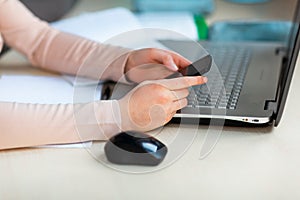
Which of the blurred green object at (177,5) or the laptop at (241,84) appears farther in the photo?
the blurred green object at (177,5)

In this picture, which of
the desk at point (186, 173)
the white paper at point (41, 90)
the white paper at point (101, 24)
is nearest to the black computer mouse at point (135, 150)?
the desk at point (186, 173)

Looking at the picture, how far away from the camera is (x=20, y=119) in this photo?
0.75 m

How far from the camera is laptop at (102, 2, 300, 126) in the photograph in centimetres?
78

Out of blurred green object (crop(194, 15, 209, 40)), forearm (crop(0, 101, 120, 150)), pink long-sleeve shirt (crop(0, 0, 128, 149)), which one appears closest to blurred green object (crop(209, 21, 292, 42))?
blurred green object (crop(194, 15, 209, 40))

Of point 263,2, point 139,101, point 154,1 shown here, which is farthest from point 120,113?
point 263,2

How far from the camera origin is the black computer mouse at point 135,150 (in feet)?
2.32

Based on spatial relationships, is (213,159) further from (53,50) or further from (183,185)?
(53,50)

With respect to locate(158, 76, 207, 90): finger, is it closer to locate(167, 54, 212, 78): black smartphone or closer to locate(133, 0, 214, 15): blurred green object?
locate(167, 54, 212, 78): black smartphone

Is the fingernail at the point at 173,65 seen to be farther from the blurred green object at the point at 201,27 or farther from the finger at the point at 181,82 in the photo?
the blurred green object at the point at 201,27

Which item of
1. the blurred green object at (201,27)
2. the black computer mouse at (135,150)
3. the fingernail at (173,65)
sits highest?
the fingernail at (173,65)

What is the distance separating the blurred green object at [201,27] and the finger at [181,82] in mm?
312

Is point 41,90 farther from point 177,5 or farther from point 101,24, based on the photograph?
point 177,5

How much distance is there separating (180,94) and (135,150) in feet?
0.39

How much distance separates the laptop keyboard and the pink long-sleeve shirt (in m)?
0.12
